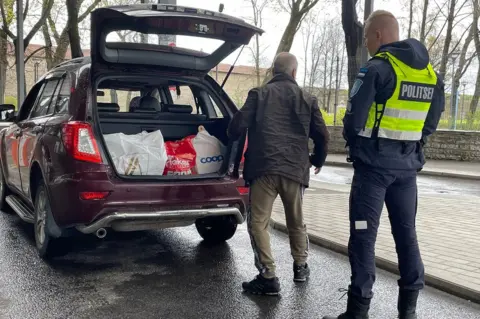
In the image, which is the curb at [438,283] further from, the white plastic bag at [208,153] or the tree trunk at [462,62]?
the tree trunk at [462,62]

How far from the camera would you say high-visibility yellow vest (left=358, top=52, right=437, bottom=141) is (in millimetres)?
3395

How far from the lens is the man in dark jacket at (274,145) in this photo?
409 centimetres

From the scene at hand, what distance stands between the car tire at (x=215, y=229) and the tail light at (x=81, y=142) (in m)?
1.65

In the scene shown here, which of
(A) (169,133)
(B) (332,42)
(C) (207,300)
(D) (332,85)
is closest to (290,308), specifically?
(C) (207,300)

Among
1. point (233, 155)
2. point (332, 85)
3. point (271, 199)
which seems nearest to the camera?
point (271, 199)

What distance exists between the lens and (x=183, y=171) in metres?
5.03

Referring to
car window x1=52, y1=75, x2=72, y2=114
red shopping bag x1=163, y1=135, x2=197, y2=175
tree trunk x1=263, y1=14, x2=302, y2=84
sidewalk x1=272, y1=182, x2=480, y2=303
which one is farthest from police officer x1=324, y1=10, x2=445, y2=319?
tree trunk x1=263, y1=14, x2=302, y2=84

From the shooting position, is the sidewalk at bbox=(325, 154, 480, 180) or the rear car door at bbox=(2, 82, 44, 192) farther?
the sidewalk at bbox=(325, 154, 480, 180)

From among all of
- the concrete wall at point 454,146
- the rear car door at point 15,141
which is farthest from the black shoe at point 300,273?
the concrete wall at point 454,146

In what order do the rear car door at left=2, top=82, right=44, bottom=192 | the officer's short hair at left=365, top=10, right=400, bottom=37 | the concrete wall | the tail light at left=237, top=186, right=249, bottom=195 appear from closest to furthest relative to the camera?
the officer's short hair at left=365, top=10, right=400, bottom=37
the tail light at left=237, top=186, right=249, bottom=195
the rear car door at left=2, top=82, right=44, bottom=192
the concrete wall

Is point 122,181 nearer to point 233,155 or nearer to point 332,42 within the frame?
point 233,155

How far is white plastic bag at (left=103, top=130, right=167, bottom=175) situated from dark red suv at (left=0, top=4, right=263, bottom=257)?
23 centimetres

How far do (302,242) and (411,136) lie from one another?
1.42 meters

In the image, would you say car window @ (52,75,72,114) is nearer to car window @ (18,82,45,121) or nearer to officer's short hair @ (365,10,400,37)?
car window @ (18,82,45,121)
